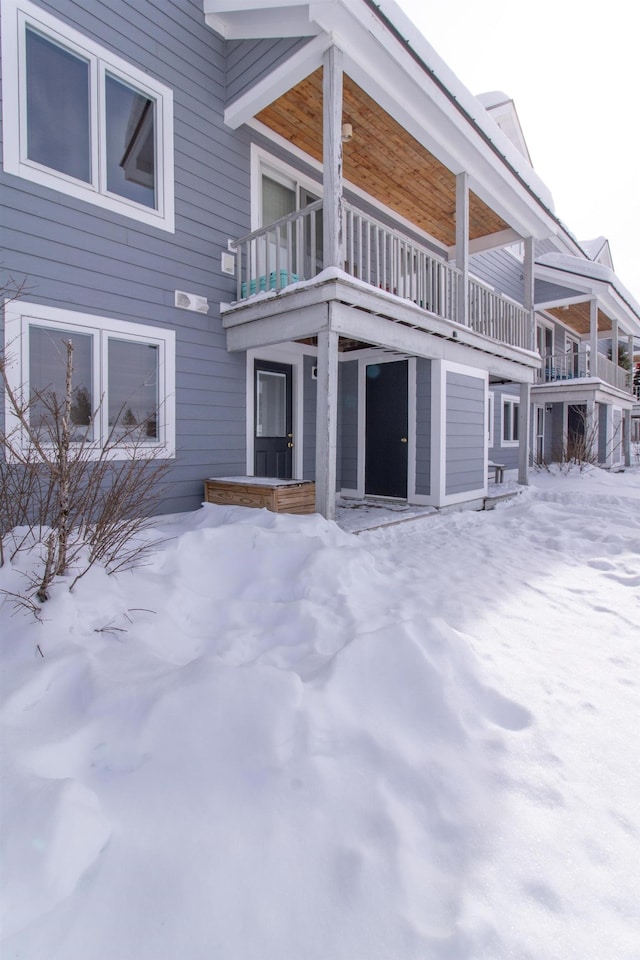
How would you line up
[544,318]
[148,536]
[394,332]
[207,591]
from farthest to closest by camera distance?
[544,318]
[394,332]
[148,536]
[207,591]

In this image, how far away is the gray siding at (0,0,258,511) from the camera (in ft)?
14.5

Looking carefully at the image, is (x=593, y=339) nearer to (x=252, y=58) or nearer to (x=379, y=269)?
(x=379, y=269)

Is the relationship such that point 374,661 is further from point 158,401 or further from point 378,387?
point 378,387

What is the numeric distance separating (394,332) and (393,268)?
71 centimetres

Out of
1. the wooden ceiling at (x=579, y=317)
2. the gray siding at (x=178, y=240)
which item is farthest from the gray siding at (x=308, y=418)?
the wooden ceiling at (x=579, y=317)

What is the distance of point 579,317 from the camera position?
15.6 meters

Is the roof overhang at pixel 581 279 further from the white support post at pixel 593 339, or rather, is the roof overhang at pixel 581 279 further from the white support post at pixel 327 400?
the white support post at pixel 327 400

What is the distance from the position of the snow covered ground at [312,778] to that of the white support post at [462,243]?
4935mm

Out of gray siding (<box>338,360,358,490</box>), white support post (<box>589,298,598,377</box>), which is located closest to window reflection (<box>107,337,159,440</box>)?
gray siding (<box>338,360,358,490</box>)

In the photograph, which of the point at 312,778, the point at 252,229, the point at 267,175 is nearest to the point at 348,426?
the point at 252,229

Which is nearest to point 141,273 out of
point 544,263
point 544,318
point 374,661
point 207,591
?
point 207,591

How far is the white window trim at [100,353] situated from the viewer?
4.16m

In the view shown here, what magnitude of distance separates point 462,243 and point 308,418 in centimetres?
325

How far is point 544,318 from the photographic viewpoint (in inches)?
591
